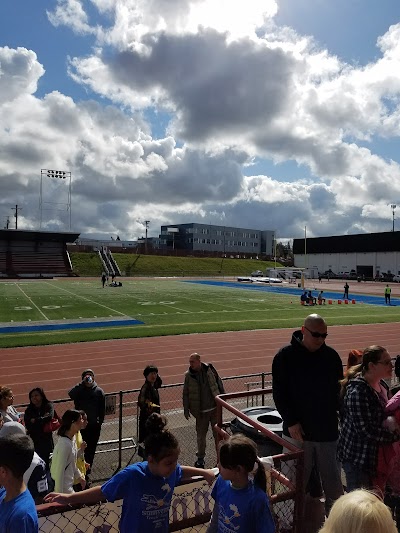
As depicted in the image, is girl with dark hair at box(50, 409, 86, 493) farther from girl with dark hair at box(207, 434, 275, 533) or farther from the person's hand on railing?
girl with dark hair at box(207, 434, 275, 533)

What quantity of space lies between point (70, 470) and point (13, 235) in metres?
79.8

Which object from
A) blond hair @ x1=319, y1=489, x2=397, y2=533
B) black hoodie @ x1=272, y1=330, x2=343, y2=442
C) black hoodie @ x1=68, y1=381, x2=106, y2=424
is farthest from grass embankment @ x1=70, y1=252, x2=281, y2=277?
blond hair @ x1=319, y1=489, x2=397, y2=533

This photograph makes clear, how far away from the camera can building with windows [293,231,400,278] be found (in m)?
82.5

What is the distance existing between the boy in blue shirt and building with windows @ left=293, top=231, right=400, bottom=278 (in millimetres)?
76477

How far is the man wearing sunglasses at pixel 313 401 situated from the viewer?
4.16 meters

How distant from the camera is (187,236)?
13438 centimetres

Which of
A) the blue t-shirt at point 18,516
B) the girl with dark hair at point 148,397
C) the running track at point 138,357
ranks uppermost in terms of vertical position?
the blue t-shirt at point 18,516

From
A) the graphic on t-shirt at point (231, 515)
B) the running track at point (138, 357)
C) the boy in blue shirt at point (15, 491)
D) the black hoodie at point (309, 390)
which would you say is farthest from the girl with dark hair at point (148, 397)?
the running track at point (138, 357)

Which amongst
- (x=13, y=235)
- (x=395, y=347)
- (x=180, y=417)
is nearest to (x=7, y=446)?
(x=180, y=417)

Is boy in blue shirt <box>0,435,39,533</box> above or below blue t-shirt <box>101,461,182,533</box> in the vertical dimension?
above

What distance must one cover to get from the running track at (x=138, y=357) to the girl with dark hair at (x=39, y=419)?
20.3 feet

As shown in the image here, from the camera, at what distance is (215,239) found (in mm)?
138125

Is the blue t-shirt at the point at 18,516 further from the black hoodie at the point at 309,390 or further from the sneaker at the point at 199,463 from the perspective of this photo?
the sneaker at the point at 199,463

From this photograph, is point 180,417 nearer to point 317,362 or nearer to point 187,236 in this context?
point 317,362
